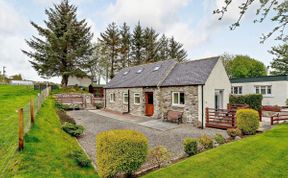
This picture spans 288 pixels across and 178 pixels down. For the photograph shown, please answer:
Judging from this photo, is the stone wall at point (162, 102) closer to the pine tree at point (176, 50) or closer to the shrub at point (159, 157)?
the shrub at point (159, 157)

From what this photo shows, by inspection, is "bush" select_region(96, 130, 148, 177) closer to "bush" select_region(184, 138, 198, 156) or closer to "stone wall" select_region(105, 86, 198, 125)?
"bush" select_region(184, 138, 198, 156)

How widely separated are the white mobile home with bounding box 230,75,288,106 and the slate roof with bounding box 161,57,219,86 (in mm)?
13653

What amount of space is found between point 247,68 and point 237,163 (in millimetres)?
42465

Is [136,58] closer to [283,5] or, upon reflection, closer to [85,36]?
[85,36]

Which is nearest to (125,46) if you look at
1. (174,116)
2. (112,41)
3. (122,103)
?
(112,41)

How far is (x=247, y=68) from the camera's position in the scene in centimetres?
4372

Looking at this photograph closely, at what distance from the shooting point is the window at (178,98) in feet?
51.5

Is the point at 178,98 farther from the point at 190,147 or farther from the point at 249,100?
the point at 190,147

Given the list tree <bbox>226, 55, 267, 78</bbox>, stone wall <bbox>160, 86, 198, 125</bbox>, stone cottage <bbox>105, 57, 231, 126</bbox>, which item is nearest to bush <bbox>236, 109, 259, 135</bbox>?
stone cottage <bbox>105, 57, 231, 126</bbox>

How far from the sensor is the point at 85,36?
34.6 meters

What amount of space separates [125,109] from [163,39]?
31.7 metres

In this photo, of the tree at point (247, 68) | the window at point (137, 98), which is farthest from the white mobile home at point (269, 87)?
the window at point (137, 98)

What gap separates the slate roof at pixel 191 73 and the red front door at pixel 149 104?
7.04 feet

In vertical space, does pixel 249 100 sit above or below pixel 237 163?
above
